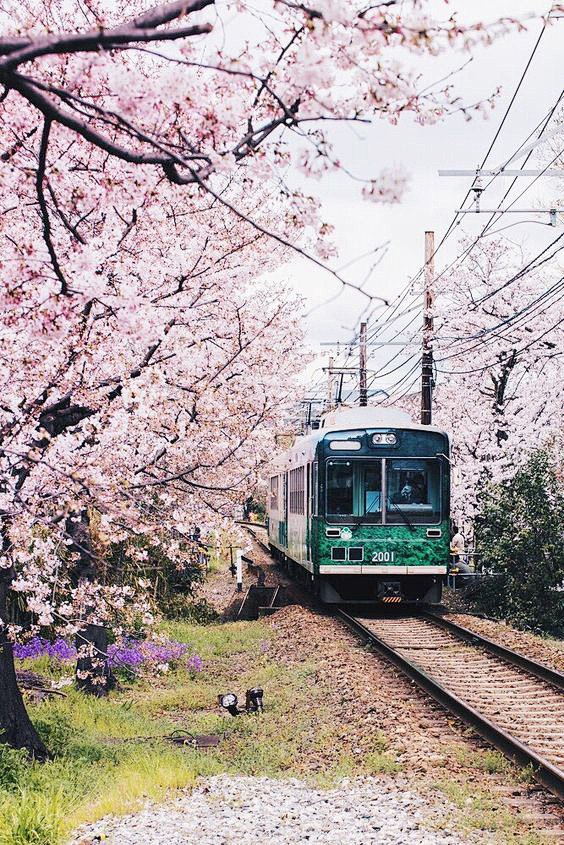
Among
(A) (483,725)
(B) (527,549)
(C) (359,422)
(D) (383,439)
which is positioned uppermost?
(C) (359,422)

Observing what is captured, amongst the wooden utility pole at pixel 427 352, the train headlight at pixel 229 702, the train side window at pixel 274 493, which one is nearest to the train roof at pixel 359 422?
the wooden utility pole at pixel 427 352

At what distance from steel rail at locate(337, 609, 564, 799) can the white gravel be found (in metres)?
1.00

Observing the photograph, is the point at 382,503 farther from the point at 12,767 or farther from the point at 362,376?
the point at 362,376

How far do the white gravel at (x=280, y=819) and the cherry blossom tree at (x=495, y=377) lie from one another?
1685 cm

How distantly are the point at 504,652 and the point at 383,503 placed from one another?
417 cm

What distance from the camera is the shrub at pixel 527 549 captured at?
17.5 meters

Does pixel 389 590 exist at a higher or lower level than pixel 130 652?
higher

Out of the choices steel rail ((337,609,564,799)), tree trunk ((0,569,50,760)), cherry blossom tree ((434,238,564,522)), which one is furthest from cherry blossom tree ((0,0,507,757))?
cherry blossom tree ((434,238,564,522))

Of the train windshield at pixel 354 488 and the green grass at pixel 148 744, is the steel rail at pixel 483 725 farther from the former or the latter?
the train windshield at pixel 354 488

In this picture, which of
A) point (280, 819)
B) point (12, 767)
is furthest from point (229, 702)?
point (280, 819)

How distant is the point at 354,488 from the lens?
15945 mm

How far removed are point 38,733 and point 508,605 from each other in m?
10.8

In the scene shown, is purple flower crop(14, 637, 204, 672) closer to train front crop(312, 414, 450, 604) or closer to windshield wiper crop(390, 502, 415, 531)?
train front crop(312, 414, 450, 604)

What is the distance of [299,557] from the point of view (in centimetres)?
1897
